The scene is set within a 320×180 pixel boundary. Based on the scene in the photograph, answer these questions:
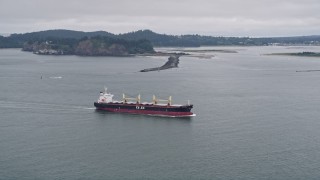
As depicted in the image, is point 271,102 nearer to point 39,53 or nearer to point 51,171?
point 51,171

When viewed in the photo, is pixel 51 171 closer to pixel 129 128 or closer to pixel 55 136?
pixel 55 136

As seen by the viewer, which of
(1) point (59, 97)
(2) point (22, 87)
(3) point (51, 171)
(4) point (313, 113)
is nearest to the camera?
(3) point (51, 171)

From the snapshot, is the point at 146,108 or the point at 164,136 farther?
the point at 146,108

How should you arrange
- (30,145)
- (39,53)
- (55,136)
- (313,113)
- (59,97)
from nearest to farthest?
(30,145) → (55,136) → (313,113) → (59,97) → (39,53)

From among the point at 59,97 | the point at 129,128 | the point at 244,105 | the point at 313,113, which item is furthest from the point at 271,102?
the point at 59,97

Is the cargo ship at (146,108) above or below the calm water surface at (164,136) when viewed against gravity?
above

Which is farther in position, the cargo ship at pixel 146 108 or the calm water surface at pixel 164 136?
the cargo ship at pixel 146 108

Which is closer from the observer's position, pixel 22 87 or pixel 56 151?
pixel 56 151

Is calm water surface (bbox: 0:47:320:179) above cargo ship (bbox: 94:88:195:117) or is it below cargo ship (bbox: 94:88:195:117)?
below

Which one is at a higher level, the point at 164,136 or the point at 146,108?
the point at 146,108

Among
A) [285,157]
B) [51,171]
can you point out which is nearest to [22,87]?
[51,171]

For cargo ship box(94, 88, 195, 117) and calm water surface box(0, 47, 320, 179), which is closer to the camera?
calm water surface box(0, 47, 320, 179)
